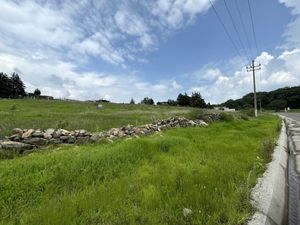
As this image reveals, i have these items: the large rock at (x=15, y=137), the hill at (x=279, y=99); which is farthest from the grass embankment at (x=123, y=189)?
the hill at (x=279, y=99)

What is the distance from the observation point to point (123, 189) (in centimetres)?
527

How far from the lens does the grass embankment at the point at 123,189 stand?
4.17 meters

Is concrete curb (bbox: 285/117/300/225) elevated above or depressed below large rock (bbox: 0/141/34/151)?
below

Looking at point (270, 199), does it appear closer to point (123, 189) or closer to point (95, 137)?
point (123, 189)

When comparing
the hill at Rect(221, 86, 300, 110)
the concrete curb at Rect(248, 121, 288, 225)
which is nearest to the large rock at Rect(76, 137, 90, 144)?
the concrete curb at Rect(248, 121, 288, 225)

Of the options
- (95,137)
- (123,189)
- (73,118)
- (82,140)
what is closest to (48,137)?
(82,140)

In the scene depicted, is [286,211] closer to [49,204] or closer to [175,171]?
[175,171]

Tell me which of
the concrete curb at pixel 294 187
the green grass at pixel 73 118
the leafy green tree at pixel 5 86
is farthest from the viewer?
the leafy green tree at pixel 5 86

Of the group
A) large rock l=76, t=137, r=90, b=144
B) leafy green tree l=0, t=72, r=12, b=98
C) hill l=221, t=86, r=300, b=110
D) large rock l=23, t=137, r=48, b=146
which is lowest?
large rock l=76, t=137, r=90, b=144

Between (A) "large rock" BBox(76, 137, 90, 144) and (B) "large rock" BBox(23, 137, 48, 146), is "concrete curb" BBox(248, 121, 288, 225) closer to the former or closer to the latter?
(A) "large rock" BBox(76, 137, 90, 144)

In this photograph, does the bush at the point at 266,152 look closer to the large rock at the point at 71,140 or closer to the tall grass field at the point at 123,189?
the tall grass field at the point at 123,189

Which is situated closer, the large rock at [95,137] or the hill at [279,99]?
the large rock at [95,137]

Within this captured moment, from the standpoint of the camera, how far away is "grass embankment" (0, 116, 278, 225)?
13.7 feet

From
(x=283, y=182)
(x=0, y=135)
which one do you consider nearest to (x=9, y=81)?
(x=0, y=135)
